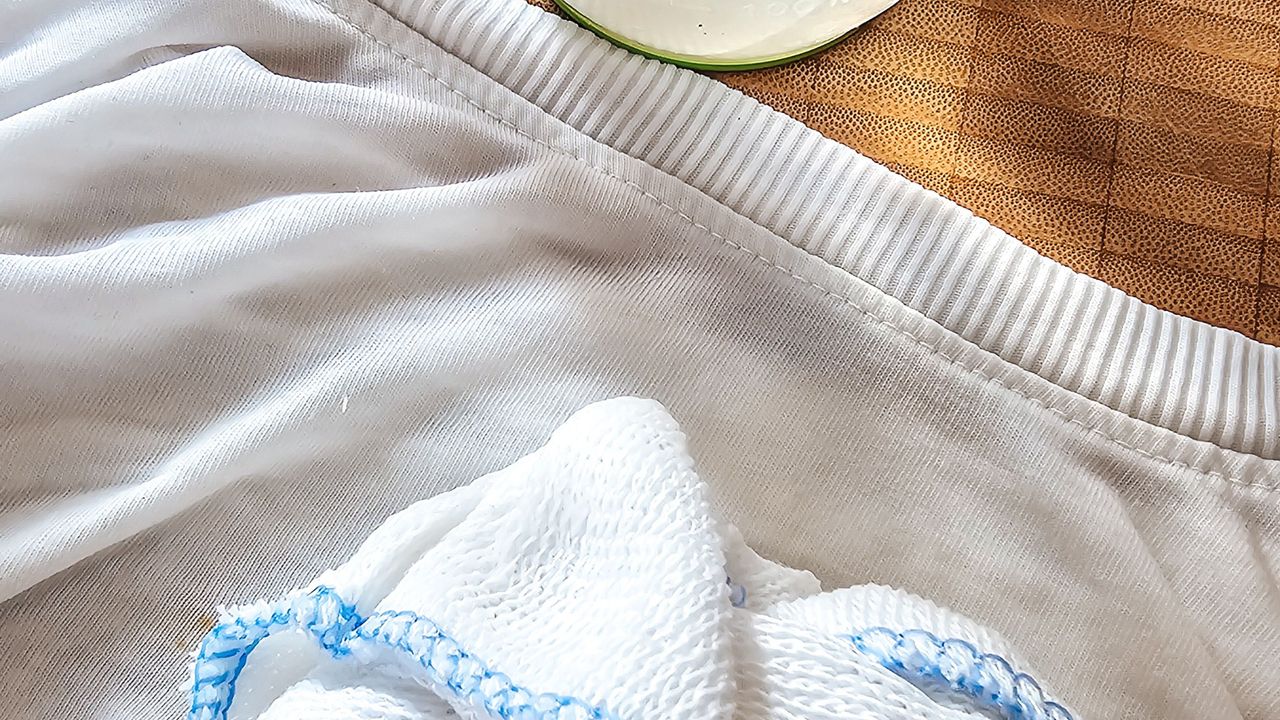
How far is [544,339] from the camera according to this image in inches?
16.2

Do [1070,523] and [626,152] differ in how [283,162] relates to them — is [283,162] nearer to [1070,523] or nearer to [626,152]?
[626,152]

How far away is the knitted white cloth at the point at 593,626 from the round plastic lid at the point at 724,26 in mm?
145

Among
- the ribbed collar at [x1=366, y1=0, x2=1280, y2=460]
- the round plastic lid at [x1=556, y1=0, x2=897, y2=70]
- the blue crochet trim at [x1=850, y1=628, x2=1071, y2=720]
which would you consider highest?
the round plastic lid at [x1=556, y1=0, x2=897, y2=70]

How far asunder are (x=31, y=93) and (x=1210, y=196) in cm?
47

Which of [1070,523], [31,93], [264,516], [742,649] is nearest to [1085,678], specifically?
[1070,523]

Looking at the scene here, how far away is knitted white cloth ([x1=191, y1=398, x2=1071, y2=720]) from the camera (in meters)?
0.30

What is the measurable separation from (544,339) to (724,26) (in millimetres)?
132

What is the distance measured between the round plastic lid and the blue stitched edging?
0.23 m

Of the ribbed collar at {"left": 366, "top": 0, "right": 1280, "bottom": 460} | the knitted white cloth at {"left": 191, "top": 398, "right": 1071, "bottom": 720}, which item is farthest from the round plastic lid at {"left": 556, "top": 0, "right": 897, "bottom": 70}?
the knitted white cloth at {"left": 191, "top": 398, "right": 1071, "bottom": 720}

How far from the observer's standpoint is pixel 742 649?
31 centimetres

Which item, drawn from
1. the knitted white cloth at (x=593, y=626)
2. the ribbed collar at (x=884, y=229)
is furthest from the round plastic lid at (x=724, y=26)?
the knitted white cloth at (x=593, y=626)

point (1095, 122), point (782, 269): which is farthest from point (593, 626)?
point (1095, 122)

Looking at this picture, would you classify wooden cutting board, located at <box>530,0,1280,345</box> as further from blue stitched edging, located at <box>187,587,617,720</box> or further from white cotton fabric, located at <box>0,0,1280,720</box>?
blue stitched edging, located at <box>187,587,617,720</box>

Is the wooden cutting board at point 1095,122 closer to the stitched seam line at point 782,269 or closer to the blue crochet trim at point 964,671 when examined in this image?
the stitched seam line at point 782,269
